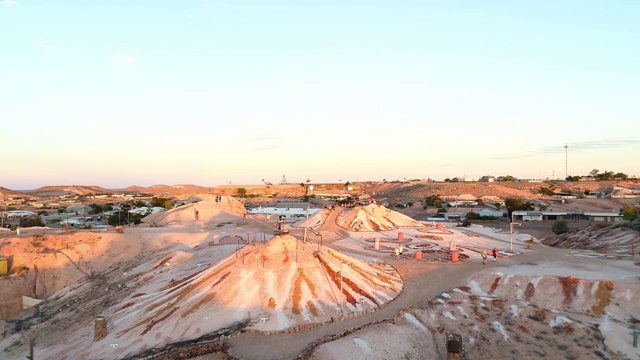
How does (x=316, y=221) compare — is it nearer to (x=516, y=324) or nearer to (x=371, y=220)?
(x=371, y=220)

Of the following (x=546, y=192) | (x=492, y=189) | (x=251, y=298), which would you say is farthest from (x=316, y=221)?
(x=546, y=192)

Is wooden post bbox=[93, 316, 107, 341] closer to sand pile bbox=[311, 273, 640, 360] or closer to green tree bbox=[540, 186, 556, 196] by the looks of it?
sand pile bbox=[311, 273, 640, 360]

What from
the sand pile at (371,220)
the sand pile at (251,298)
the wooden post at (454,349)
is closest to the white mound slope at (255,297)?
the sand pile at (251,298)

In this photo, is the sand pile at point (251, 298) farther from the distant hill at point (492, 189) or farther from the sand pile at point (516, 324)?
Result: the distant hill at point (492, 189)

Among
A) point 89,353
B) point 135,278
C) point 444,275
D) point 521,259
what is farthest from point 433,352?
point 135,278

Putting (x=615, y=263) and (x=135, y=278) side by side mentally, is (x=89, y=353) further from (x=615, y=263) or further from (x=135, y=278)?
(x=615, y=263)

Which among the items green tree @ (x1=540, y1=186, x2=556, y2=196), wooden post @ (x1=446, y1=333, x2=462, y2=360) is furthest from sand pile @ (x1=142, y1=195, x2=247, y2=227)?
green tree @ (x1=540, y1=186, x2=556, y2=196)
